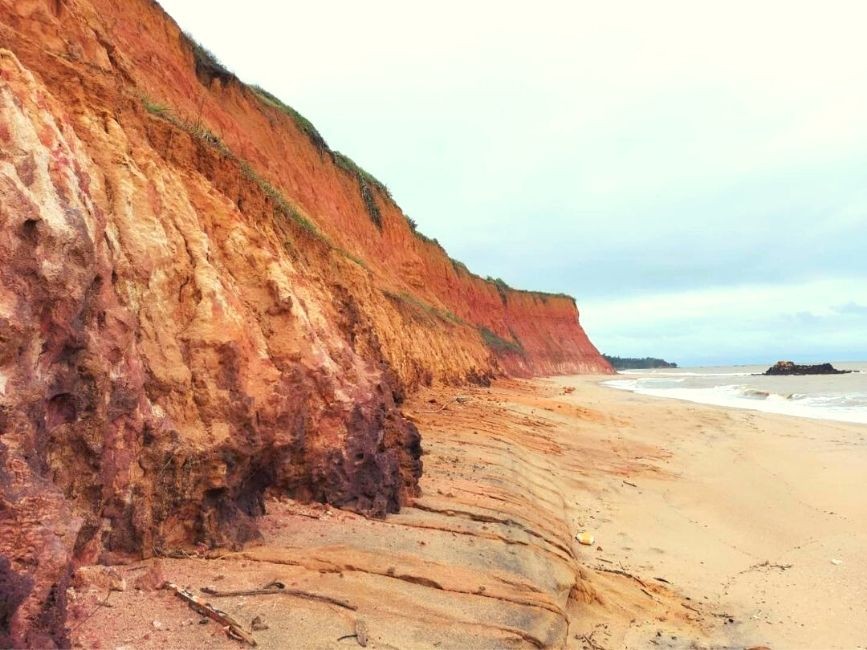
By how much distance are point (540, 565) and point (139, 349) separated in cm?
365

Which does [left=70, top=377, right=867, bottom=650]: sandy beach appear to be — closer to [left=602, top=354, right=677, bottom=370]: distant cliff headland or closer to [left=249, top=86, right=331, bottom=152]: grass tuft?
[left=249, top=86, right=331, bottom=152]: grass tuft

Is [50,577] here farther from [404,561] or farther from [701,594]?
[701,594]

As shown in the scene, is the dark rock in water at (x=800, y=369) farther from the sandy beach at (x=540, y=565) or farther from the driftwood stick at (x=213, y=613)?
the driftwood stick at (x=213, y=613)

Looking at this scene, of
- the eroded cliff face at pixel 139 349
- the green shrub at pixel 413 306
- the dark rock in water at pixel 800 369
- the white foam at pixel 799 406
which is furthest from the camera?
the dark rock in water at pixel 800 369

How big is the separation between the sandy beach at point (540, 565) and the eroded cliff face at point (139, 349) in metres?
0.39

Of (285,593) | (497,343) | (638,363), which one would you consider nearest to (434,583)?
(285,593)

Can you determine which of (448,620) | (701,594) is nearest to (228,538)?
(448,620)

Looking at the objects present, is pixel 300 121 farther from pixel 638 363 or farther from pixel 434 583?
→ pixel 638 363

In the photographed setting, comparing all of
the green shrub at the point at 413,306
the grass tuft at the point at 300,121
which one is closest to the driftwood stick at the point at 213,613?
the green shrub at the point at 413,306

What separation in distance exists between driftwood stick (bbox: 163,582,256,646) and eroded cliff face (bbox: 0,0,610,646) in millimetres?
535

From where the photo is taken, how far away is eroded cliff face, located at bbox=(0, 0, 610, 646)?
2.73 meters

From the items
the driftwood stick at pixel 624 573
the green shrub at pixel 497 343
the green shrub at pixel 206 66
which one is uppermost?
the green shrub at pixel 206 66

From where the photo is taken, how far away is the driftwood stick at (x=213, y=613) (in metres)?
2.89

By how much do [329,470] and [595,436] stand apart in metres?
9.12
